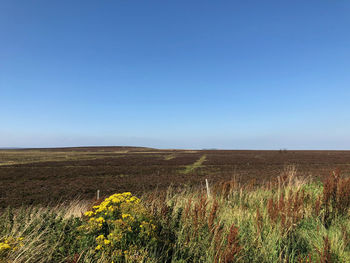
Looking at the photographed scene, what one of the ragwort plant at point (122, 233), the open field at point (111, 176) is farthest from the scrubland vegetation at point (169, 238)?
the open field at point (111, 176)

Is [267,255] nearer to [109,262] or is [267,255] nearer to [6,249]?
[109,262]

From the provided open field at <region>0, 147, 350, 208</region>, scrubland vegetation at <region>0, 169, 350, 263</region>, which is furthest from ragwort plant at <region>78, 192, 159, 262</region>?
open field at <region>0, 147, 350, 208</region>

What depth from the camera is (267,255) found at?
2.62 m

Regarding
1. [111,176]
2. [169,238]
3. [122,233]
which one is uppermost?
[122,233]

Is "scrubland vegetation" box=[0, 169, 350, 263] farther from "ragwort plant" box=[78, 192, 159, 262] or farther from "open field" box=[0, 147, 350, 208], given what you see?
"open field" box=[0, 147, 350, 208]

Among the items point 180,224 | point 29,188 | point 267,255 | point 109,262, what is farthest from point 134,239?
point 29,188

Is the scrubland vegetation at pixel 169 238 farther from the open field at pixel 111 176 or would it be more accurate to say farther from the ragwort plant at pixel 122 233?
the open field at pixel 111 176

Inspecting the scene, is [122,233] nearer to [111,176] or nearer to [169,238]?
[169,238]

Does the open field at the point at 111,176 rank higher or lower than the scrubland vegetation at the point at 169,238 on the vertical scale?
lower

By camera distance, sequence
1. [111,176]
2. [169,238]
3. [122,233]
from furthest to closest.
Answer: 1. [111,176]
2. [169,238]
3. [122,233]

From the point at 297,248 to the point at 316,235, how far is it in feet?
1.41

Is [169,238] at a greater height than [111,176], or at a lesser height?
greater

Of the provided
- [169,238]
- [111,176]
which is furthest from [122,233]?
[111,176]

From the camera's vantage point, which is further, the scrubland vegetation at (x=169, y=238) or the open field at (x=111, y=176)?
the open field at (x=111, y=176)
